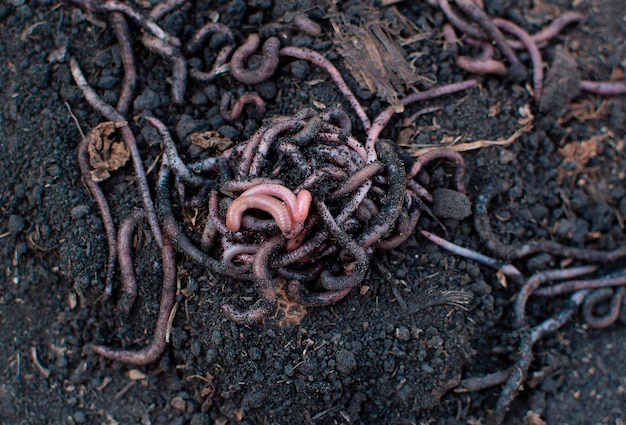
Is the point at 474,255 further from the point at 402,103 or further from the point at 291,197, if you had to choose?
the point at 291,197

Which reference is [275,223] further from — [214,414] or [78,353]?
[78,353]

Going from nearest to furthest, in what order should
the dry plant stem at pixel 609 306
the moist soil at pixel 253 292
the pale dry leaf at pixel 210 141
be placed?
the moist soil at pixel 253 292, the pale dry leaf at pixel 210 141, the dry plant stem at pixel 609 306

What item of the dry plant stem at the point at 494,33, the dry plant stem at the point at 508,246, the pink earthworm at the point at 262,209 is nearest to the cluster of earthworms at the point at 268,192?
the pink earthworm at the point at 262,209

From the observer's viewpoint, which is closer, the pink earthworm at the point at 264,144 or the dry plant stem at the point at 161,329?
the pink earthworm at the point at 264,144

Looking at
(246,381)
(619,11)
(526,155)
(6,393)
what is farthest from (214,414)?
(619,11)

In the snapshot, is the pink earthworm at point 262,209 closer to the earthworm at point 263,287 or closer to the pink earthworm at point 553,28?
the earthworm at point 263,287

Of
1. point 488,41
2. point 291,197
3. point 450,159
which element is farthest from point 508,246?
point 291,197

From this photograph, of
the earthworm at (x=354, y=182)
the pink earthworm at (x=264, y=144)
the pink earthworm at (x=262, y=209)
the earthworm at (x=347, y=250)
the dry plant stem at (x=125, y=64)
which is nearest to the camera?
the pink earthworm at (x=262, y=209)
